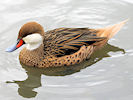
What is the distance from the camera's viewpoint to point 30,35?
757 cm

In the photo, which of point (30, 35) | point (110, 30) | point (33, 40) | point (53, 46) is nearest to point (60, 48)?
point (53, 46)

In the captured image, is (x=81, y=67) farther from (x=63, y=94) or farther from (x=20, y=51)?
(x=20, y=51)

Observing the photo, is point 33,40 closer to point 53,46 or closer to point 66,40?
point 53,46

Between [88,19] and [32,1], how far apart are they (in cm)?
222

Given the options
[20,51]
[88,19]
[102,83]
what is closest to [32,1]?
[88,19]

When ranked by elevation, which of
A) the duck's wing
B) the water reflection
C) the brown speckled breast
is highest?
the duck's wing

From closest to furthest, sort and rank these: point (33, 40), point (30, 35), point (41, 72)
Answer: point (30, 35)
point (33, 40)
point (41, 72)

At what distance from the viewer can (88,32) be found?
8.30 m

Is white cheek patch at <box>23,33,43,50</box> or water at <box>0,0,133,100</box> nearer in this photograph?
water at <box>0,0,133,100</box>

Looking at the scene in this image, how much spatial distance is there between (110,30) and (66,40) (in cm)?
157

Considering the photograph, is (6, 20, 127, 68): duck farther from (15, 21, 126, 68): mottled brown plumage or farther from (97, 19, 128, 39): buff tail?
(97, 19, 128, 39): buff tail

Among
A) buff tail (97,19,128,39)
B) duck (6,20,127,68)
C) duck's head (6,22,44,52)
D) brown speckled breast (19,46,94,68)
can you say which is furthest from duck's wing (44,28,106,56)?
buff tail (97,19,128,39)

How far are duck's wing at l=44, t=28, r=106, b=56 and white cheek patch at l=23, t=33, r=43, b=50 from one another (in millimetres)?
197

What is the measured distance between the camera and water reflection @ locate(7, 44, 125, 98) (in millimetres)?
7273
